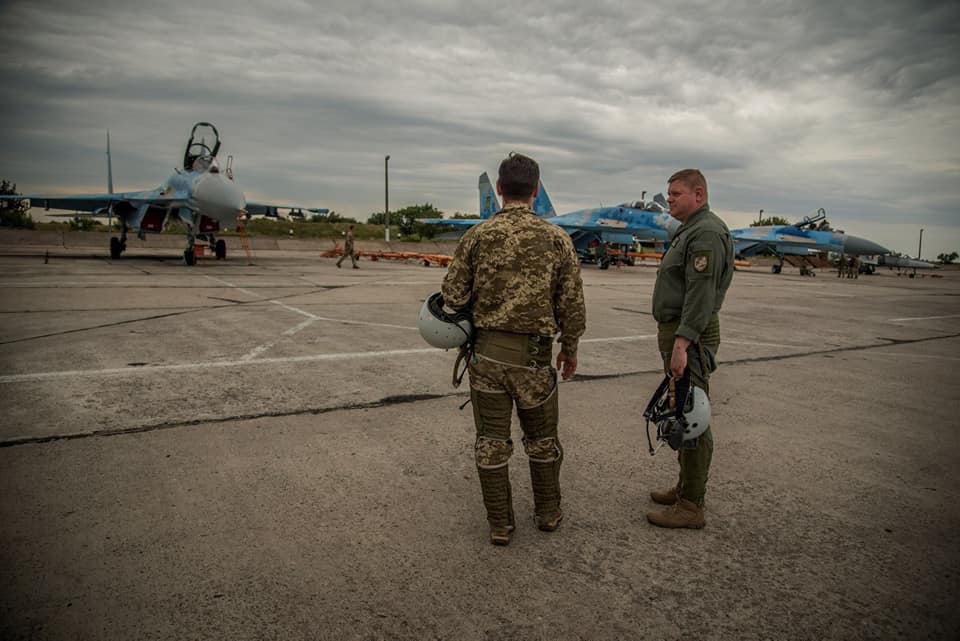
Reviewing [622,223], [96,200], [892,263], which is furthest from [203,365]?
[892,263]

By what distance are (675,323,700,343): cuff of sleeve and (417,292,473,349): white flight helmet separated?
1.08 metres

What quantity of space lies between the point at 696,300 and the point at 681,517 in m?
1.15

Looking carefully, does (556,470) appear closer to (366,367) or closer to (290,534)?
(290,534)

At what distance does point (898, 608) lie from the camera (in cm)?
227

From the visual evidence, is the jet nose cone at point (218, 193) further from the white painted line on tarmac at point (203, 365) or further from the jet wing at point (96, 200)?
the white painted line on tarmac at point (203, 365)

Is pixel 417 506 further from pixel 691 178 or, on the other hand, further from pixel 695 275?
pixel 691 178

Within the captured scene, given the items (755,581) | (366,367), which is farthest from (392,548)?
(366,367)

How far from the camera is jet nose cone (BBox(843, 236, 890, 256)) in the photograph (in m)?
29.8

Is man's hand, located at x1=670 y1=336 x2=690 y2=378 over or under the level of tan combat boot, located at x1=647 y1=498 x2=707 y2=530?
over

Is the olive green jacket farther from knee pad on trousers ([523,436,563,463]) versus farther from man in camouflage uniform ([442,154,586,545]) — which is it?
knee pad on trousers ([523,436,563,463])

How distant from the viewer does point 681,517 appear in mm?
2914

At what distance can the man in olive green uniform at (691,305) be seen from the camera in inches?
111

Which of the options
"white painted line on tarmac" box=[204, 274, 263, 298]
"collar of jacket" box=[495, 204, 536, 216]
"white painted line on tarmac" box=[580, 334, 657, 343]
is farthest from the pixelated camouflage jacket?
"white painted line on tarmac" box=[204, 274, 263, 298]

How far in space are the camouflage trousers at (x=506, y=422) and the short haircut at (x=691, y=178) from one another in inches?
50.7
